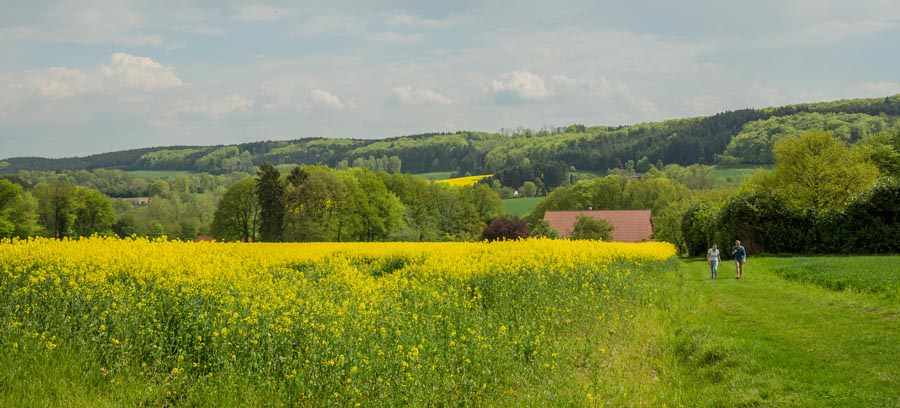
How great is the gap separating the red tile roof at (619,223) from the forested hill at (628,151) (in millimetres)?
55659

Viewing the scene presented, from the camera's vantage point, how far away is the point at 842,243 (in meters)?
41.6

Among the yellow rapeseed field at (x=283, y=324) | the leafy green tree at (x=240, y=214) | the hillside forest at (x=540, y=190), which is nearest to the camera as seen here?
the yellow rapeseed field at (x=283, y=324)

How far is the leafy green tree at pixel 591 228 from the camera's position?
67.1m

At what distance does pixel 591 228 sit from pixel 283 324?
197 feet

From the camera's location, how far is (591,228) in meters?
67.9

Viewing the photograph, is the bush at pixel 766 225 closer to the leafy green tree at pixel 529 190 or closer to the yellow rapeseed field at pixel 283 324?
the yellow rapeseed field at pixel 283 324

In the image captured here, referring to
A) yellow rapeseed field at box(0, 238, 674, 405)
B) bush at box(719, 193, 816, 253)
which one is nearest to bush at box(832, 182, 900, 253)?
bush at box(719, 193, 816, 253)

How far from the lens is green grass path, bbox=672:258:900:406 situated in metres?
9.24

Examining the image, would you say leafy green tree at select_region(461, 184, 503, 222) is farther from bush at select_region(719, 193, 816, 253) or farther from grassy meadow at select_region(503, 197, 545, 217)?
bush at select_region(719, 193, 816, 253)

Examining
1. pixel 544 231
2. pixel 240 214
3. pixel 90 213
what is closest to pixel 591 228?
pixel 544 231

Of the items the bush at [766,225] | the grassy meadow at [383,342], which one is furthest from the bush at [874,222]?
the grassy meadow at [383,342]

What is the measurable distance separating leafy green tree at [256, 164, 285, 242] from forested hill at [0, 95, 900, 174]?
86.5 m

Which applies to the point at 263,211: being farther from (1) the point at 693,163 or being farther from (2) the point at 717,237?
(1) the point at 693,163

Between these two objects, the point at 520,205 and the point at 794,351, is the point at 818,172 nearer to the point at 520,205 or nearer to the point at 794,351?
the point at 794,351
